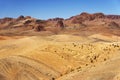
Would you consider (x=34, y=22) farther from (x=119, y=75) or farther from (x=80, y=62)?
(x=119, y=75)

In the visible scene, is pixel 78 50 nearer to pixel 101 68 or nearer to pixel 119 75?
pixel 101 68

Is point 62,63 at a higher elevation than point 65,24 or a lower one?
lower

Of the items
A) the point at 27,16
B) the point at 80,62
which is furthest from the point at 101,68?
the point at 27,16

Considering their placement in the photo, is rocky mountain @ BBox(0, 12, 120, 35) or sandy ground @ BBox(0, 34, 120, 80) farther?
rocky mountain @ BBox(0, 12, 120, 35)

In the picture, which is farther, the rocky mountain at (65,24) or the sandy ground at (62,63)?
the rocky mountain at (65,24)

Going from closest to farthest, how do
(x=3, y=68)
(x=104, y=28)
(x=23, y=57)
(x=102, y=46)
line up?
(x=3, y=68), (x=23, y=57), (x=102, y=46), (x=104, y=28)

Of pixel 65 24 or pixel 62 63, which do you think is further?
pixel 65 24

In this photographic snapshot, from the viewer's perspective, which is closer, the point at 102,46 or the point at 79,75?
the point at 79,75

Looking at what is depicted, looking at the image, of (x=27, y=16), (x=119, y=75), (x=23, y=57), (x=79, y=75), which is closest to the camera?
(x=119, y=75)
